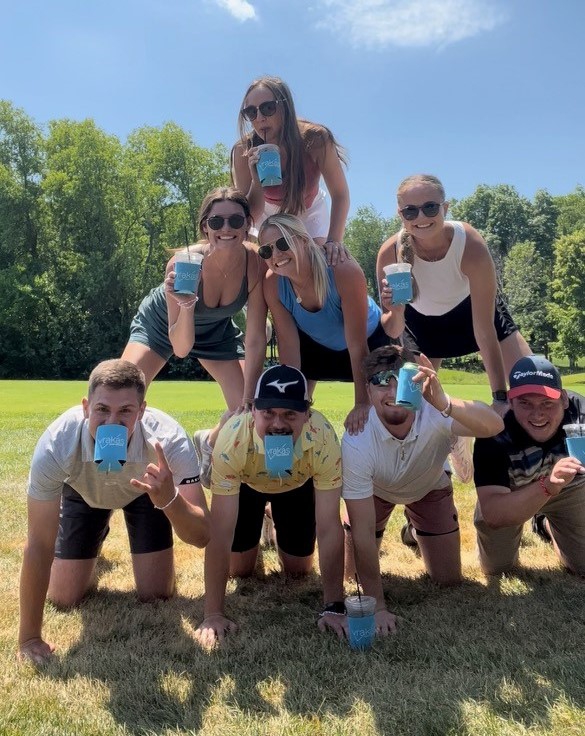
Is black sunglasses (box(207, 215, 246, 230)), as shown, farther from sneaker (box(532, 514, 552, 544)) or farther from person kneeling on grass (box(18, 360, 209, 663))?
sneaker (box(532, 514, 552, 544))

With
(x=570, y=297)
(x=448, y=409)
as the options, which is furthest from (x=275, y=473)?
(x=570, y=297)

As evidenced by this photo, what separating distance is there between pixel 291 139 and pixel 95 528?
125 inches

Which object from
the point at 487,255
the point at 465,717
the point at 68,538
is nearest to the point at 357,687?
the point at 465,717

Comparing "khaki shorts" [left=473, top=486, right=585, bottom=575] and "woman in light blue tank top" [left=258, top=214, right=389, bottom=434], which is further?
"khaki shorts" [left=473, top=486, right=585, bottom=575]

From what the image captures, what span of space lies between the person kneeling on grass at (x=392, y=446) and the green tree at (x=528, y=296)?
39.7m

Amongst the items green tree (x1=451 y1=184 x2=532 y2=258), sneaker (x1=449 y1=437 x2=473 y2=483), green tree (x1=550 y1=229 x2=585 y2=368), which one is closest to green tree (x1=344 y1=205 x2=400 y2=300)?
green tree (x1=451 y1=184 x2=532 y2=258)

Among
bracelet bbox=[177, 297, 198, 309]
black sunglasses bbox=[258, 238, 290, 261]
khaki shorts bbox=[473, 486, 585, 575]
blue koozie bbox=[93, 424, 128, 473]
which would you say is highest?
black sunglasses bbox=[258, 238, 290, 261]

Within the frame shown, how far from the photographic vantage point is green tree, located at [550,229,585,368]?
36062 millimetres

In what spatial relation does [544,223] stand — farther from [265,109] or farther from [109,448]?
[109,448]

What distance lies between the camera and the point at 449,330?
5.22 m

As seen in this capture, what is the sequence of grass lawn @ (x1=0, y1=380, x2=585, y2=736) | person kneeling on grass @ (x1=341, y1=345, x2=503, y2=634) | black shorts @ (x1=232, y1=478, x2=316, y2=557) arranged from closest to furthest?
grass lawn @ (x1=0, y1=380, x2=585, y2=736) < person kneeling on grass @ (x1=341, y1=345, x2=503, y2=634) < black shorts @ (x1=232, y1=478, x2=316, y2=557)

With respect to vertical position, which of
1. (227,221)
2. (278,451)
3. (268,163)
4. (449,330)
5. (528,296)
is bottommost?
(278,451)

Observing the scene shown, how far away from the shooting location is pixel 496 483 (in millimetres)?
4141

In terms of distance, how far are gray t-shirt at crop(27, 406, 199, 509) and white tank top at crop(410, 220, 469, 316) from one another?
2.20 m
